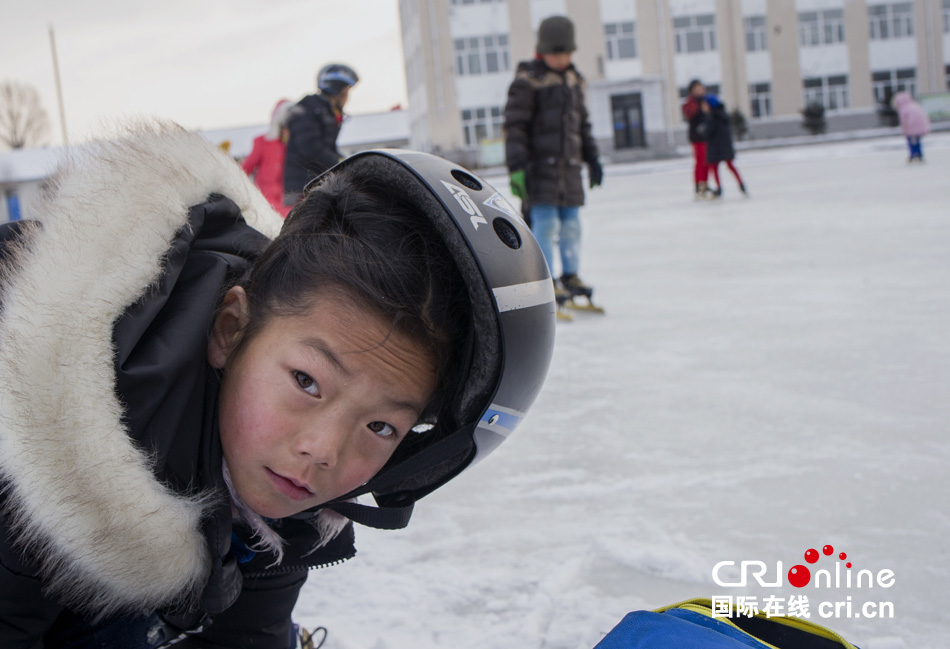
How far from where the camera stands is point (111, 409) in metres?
1.07

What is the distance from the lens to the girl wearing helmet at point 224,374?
108cm

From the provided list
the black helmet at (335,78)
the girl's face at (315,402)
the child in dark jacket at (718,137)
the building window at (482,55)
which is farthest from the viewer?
the building window at (482,55)

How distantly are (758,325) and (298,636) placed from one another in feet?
9.62

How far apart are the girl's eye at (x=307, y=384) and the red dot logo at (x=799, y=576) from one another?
1036 millimetres

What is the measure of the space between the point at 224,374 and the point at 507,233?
49cm

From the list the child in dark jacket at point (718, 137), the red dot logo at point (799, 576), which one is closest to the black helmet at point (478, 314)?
the red dot logo at point (799, 576)

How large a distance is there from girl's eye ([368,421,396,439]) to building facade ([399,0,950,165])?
1302 inches

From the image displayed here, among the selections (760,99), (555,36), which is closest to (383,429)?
(555,36)

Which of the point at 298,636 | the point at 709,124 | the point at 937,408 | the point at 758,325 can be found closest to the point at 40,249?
the point at 298,636

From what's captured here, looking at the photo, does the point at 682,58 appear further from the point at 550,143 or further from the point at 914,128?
the point at 550,143

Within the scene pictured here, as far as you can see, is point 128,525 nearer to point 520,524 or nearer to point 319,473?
point 319,473

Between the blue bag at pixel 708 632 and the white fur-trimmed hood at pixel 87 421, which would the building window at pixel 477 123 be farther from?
the blue bag at pixel 708 632

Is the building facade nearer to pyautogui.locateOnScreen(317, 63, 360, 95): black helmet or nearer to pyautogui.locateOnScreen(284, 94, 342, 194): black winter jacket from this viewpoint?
pyautogui.locateOnScreen(317, 63, 360, 95): black helmet

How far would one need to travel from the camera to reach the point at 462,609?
1.56 meters
